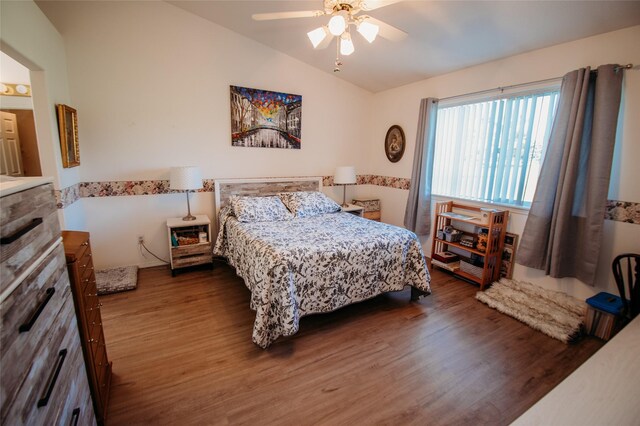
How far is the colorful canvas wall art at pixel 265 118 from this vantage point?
143 inches

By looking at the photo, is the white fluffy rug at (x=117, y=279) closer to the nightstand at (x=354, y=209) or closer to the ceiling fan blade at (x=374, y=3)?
the nightstand at (x=354, y=209)

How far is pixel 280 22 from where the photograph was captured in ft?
9.96

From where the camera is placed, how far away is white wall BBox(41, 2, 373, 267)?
2932mm

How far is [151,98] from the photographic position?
10.5 ft

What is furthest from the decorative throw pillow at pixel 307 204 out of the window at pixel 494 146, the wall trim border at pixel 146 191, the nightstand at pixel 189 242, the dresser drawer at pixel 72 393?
the dresser drawer at pixel 72 393

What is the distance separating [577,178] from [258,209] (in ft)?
9.98

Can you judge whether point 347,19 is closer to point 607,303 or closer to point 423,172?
point 423,172

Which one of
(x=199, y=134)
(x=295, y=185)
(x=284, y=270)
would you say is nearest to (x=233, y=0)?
(x=199, y=134)

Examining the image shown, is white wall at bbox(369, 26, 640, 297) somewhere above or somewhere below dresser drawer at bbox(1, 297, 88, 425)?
above

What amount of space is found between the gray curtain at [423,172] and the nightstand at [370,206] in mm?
659

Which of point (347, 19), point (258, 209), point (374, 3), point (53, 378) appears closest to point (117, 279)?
point (258, 209)

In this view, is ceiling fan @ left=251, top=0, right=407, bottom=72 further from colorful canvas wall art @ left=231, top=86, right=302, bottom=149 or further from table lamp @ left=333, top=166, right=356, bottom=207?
table lamp @ left=333, top=166, right=356, bottom=207

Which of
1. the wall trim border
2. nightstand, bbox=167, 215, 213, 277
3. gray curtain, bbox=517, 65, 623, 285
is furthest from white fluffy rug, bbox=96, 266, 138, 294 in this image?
gray curtain, bbox=517, 65, 623, 285

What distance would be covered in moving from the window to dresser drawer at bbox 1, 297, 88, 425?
144 inches
